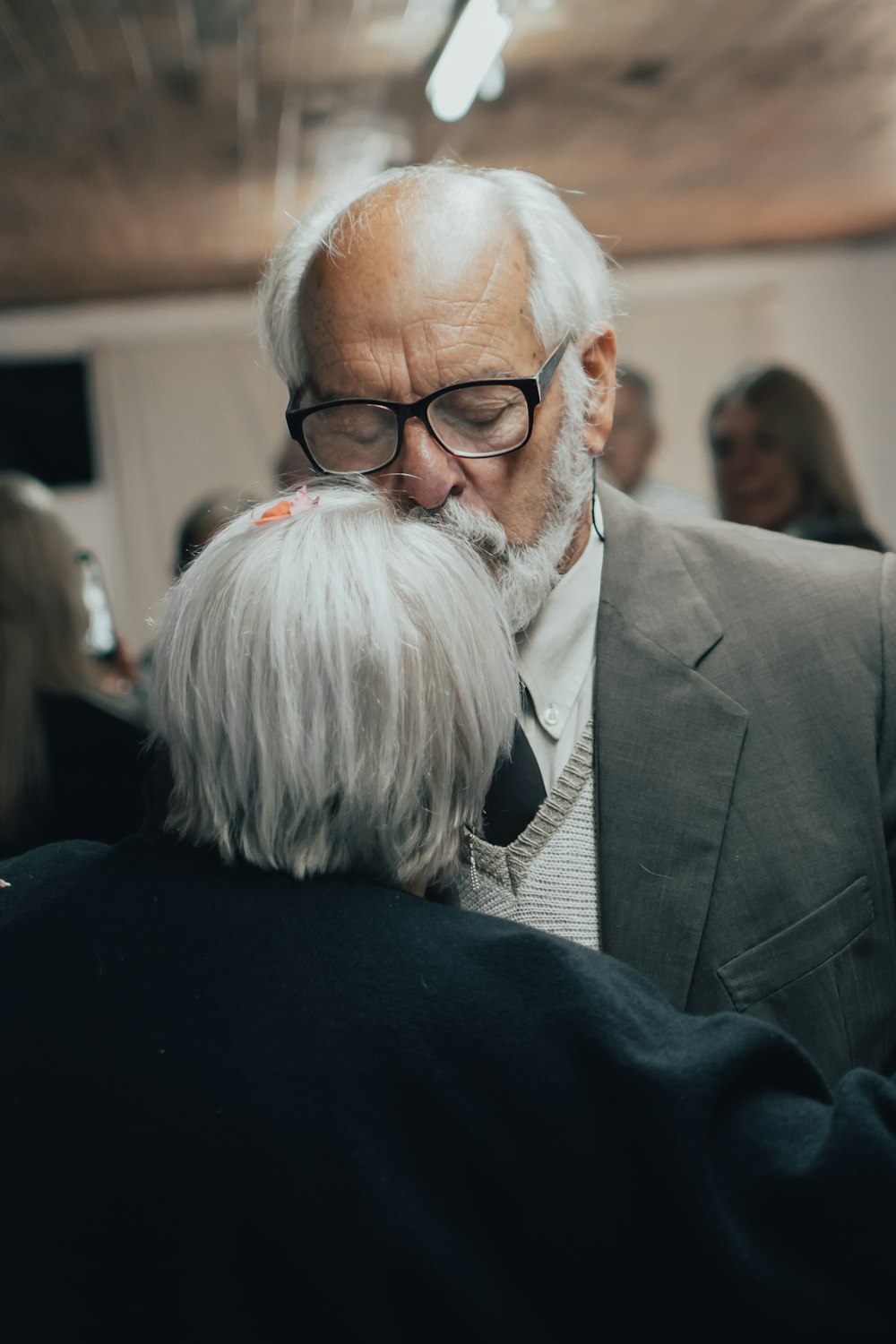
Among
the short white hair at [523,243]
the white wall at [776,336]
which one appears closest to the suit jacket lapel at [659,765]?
the short white hair at [523,243]

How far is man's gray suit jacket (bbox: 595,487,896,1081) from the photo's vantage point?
112 centimetres

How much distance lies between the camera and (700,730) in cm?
118


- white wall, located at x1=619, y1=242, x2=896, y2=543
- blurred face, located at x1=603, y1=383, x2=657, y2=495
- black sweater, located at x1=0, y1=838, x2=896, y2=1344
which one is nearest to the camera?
→ black sweater, located at x1=0, y1=838, x2=896, y2=1344

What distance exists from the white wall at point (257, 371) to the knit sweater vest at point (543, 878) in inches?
246

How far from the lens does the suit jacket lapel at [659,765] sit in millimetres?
1116

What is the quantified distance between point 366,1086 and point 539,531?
2.10 ft

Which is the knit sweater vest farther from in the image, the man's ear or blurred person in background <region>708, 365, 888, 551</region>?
blurred person in background <region>708, 365, 888, 551</region>

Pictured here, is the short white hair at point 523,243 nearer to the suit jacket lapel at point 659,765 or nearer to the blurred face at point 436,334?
the blurred face at point 436,334

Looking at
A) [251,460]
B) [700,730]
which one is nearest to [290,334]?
[700,730]

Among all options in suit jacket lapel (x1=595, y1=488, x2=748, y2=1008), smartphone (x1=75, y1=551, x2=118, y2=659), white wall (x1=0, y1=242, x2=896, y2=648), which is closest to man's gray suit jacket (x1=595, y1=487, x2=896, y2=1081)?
suit jacket lapel (x1=595, y1=488, x2=748, y2=1008)

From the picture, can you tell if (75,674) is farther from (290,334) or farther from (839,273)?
(839,273)

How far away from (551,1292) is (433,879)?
1.08ft

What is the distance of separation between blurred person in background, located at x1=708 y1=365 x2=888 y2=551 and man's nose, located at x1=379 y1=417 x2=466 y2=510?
1.73 metres

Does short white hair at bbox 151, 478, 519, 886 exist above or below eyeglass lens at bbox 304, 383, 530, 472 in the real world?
below
